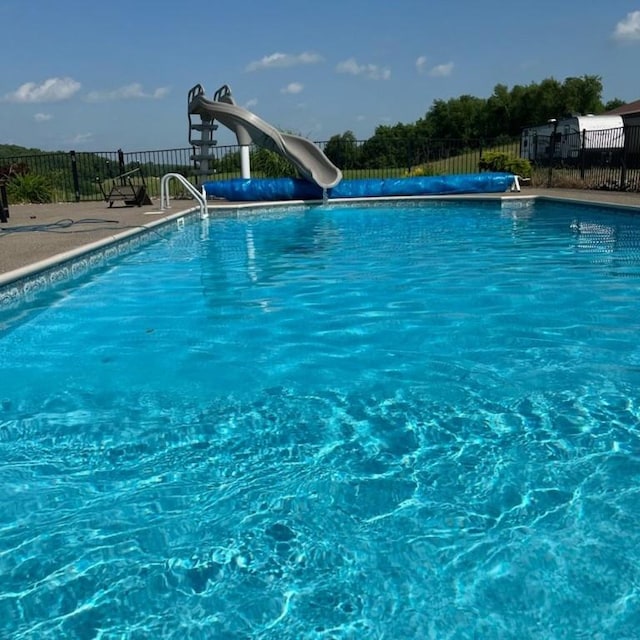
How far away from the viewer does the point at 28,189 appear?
62.0 feet

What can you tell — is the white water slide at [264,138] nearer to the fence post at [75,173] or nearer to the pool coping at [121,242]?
the pool coping at [121,242]

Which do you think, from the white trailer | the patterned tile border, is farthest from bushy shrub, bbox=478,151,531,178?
the patterned tile border

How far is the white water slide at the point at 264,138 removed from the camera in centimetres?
1770

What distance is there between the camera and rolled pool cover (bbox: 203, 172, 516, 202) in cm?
1739

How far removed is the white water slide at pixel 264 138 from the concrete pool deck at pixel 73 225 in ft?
8.01

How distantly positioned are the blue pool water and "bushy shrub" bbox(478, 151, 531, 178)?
Result: 14.0 metres

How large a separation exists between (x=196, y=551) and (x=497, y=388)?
2274 millimetres

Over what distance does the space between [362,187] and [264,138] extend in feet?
10.8

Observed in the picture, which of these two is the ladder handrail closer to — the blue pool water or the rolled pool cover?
the rolled pool cover

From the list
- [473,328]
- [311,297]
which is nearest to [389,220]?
[311,297]

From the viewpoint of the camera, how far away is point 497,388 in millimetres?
3902

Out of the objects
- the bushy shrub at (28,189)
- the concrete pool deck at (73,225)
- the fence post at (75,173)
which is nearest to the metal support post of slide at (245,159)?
the concrete pool deck at (73,225)

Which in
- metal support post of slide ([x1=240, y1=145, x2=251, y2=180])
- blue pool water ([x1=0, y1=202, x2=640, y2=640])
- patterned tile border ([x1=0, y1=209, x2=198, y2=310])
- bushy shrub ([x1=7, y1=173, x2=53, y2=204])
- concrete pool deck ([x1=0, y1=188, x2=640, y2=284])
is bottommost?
blue pool water ([x1=0, y1=202, x2=640, y2=640])

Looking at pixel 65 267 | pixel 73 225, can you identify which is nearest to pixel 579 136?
pixel 73 225
